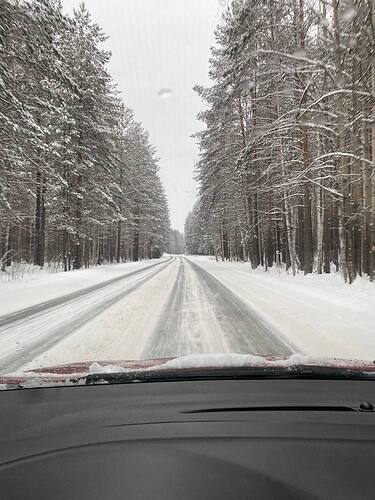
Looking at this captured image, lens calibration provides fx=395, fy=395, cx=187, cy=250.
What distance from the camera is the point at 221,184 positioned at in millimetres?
29703

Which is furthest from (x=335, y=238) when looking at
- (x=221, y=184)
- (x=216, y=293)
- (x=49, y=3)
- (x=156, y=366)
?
(x=156, y=366)

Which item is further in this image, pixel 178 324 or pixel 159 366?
pixel 178 324

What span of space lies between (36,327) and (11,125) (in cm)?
737

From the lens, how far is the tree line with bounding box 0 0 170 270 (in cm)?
1110

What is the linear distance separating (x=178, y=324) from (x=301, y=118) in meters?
12.7

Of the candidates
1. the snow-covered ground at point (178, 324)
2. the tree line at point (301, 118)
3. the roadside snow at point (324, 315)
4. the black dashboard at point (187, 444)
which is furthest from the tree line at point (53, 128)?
the black dashboard at point (187, 444)

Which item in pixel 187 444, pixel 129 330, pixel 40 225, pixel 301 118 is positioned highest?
pixel 301 118

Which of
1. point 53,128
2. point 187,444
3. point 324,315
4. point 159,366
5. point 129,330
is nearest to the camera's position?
point 187,444

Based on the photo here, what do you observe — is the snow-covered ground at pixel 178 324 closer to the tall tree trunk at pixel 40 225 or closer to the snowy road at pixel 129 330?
the snowy road at pixel 129 330

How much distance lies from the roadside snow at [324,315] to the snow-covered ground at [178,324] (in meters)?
0.02

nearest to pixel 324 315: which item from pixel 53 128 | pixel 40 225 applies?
pixel 40 225

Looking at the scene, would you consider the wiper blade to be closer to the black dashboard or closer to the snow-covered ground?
the black dashboard

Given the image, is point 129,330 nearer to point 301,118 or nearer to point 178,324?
point 178,324

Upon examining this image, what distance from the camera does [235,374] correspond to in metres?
2.88
